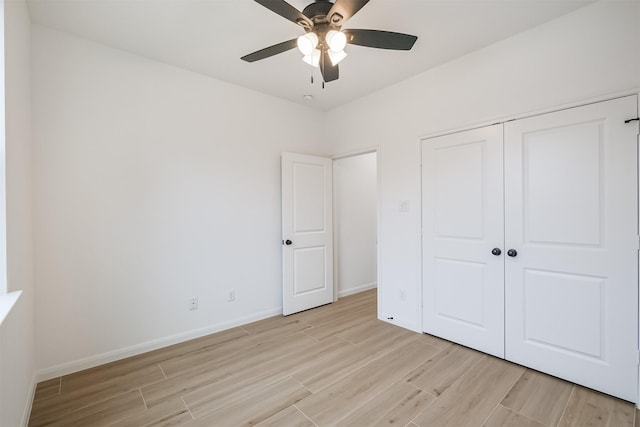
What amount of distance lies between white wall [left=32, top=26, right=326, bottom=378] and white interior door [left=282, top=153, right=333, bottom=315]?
20 cm

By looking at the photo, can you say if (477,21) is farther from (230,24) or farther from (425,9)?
(230,24)

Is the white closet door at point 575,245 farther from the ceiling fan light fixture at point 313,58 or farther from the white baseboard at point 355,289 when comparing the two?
the white baseboard at point 355,289

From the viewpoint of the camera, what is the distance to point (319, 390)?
203cm

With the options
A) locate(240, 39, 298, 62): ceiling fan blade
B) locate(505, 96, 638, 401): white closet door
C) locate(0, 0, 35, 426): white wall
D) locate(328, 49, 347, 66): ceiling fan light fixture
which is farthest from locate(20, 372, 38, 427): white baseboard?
locate(505, 96, 638, 401): white closet door

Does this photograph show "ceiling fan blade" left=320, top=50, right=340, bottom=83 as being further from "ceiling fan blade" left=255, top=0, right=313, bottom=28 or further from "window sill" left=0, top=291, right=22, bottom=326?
"window sill" left=0, top=291, right=22, bottom=326

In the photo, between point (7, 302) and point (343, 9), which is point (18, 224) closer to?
point (7, 302)

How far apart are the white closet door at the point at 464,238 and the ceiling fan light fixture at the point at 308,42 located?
5.37 feet

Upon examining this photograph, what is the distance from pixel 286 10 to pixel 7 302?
2.05 m

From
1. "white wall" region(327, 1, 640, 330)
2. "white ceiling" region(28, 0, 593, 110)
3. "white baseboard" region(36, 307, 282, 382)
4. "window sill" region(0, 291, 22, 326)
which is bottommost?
"white baseboard" region(36, 307, 282, 382)

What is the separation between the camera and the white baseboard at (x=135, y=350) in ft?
7.22

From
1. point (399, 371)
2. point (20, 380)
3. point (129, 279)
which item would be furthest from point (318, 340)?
point (20, 380)

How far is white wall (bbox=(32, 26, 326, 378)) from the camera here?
221 centimetres

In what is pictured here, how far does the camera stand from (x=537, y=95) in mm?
2223

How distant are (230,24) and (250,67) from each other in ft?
2.13
